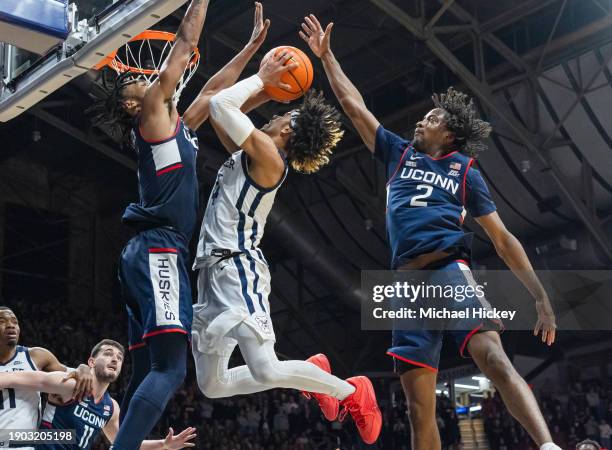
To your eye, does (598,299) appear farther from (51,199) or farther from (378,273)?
(51,199)

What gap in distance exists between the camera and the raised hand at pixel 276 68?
5.40 meters

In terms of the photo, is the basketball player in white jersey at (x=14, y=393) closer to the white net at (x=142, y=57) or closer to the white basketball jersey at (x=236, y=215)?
the white basketball jersey at (x=236, y=215)

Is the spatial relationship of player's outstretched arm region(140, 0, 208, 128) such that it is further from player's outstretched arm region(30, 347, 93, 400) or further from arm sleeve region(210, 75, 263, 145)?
player's outstretched arm region(30, 347, 93, 400)

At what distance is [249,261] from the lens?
5.09 metres

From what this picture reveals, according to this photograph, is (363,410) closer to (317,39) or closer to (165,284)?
(165,284)

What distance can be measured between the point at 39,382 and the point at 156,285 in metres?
1.49

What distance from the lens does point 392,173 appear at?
5.52m

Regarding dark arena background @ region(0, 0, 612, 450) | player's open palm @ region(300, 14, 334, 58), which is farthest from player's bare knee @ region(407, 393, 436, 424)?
dark arena background @ region(0, 0, 612, 450)

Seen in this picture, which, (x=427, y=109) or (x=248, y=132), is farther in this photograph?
(x=427, y=109)

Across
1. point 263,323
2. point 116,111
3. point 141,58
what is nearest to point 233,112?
point 116,111

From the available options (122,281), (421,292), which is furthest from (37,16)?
(421,292)

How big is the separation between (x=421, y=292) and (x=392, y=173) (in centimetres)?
86

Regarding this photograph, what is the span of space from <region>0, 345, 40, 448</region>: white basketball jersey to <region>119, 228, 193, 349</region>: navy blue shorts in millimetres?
1453

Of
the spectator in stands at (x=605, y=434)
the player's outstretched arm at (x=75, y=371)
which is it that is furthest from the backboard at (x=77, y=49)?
the spectator in stands at (x=605, y=434)
